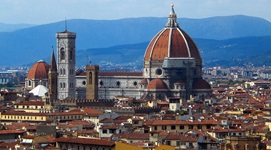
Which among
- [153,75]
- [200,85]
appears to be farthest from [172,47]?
[200,85]

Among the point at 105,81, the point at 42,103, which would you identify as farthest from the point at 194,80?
the point at 42,103

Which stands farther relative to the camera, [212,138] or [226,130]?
[226,130]

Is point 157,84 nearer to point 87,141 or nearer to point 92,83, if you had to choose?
point 92,83

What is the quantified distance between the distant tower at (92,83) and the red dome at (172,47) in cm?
1211

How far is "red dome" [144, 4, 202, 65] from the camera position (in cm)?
13525

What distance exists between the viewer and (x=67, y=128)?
229 ft

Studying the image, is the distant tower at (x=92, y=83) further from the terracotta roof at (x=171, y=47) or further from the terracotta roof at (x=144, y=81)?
the terracotta roof at (x=171, y=47)

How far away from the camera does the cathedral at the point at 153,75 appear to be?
128250mm

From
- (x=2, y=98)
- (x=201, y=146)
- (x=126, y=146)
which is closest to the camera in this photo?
(x=126, y=146)

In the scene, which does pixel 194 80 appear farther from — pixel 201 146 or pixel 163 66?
pixel 201 146

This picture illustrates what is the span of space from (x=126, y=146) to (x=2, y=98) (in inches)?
2526

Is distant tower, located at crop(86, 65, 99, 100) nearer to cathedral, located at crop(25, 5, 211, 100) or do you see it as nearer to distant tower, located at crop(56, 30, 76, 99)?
cathedral, located at crop(25, 5, 211, 100)

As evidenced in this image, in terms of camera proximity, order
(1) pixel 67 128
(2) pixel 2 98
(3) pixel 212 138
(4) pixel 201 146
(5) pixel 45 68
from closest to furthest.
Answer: (4) pixel 201 146
(3) pixel 212 138
(1) pixel 67 128
(2) pixel 2 98
(5) pixel 45 68

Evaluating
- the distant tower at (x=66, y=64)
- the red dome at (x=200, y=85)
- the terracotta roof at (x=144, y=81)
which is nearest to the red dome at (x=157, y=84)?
the terracotta roof at (x=144, y=81)
